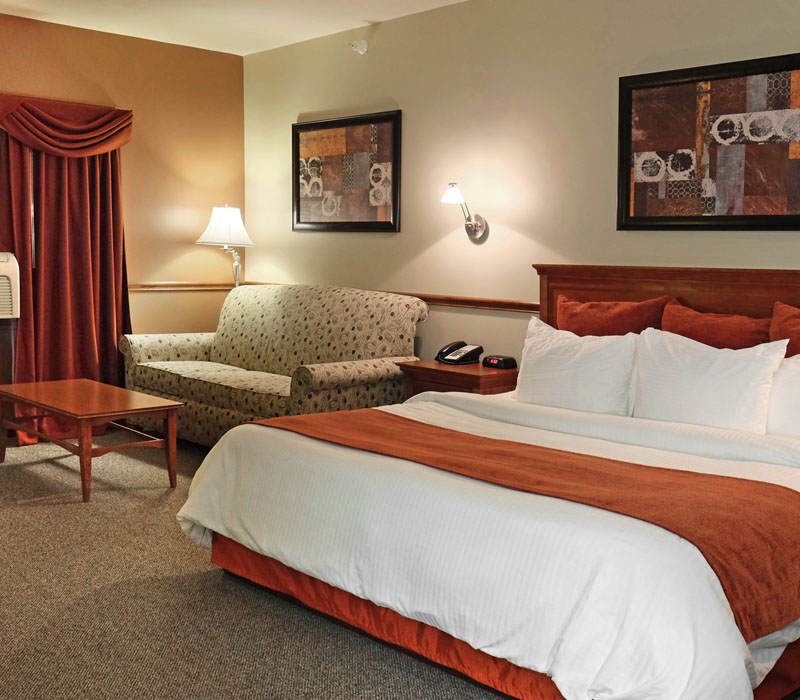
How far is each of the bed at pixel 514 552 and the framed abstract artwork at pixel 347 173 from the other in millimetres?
2165

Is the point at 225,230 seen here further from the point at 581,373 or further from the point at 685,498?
the point at 685,498

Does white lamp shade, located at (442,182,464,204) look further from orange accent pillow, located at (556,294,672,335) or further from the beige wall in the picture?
orange accent pillow, located at (556,294,672,335)

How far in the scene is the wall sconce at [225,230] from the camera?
20.5 feet

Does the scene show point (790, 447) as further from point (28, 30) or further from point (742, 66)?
point (28, 30)

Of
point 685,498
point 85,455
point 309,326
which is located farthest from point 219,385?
point 685,498

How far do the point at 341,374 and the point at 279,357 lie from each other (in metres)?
1.12

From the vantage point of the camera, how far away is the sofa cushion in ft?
16.4

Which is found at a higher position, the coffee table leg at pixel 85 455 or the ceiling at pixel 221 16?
the ceiling at pixel 221 16

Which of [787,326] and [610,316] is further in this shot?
[610,316]

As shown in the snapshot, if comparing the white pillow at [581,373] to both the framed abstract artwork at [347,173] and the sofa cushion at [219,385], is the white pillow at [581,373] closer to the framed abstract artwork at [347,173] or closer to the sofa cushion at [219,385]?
the sofa cushion at [219,385]

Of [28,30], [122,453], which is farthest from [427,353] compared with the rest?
[28,30]

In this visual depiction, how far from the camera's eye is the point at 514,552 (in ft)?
7.93

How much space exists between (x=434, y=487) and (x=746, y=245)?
212cm

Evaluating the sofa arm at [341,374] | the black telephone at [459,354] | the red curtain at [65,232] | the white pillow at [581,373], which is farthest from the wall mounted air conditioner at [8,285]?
the white pillow at [581,373]
